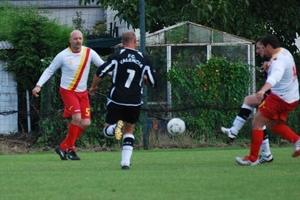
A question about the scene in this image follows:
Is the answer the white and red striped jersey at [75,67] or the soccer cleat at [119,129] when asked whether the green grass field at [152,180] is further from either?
the white and red striped jersey at [75,67]

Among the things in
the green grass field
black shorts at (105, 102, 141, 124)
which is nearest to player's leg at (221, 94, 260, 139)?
the green grass field

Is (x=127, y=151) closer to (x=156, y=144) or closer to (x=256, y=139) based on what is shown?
(x=256, y=139)

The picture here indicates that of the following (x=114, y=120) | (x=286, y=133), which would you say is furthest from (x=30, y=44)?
(x=286, y=133)

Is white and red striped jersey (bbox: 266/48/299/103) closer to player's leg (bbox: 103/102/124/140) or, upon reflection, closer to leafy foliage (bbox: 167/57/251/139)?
player's leg (bbox: 103/102/124/140)

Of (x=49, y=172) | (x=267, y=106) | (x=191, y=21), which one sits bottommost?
(x=49, y=172)

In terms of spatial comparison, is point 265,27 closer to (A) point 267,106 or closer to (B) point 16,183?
(A) point 267,106

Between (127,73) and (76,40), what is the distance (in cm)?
266

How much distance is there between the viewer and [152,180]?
1042 cm

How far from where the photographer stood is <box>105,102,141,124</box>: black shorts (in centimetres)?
1239

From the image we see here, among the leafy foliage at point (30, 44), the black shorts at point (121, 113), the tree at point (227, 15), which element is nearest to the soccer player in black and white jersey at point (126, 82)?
the black shorts at point (121, 113)

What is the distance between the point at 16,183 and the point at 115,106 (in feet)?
8.06

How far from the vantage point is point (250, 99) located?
1281 centimetres

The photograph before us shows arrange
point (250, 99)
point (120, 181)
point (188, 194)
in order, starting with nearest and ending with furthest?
point (188, 194)
point (120, 181)
point (250, 99)

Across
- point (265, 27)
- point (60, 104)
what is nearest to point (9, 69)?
point (60, 104)
